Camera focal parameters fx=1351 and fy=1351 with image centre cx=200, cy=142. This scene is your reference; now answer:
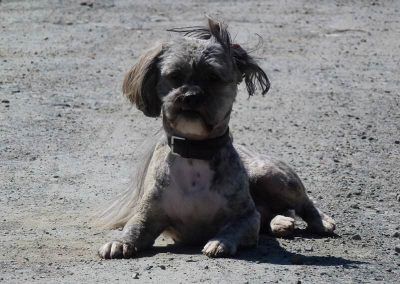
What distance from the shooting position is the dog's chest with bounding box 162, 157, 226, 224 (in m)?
8.81

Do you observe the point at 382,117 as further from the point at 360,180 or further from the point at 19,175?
the point at 19,175

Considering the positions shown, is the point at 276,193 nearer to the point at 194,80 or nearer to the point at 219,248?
the point at 219,248

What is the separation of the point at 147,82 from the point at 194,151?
56cm

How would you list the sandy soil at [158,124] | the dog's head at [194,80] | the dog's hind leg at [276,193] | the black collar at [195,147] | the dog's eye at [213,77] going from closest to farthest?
the sandy soil at [158,124], the dog's head at [194,80], the dog's eye at [213,77], the black collar at [195,147], the dog's hind leg at [276,193]

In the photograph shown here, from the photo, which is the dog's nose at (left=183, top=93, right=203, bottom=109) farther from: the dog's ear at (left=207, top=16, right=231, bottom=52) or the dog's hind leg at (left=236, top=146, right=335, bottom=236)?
the dog's hind leg at (left=236, top=146, right=335, bottom=236)

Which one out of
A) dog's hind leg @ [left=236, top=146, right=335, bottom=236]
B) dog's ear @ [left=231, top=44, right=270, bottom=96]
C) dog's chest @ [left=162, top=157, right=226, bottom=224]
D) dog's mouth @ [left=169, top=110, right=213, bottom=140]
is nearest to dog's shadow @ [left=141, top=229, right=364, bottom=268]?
dog's chest @ [left=162, top=157, right=226, bottom=224]

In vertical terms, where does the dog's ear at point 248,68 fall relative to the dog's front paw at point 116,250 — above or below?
above

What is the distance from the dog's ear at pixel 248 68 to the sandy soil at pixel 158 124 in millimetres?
283

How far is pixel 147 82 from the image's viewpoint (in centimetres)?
881

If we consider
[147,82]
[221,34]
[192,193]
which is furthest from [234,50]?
[192,193]

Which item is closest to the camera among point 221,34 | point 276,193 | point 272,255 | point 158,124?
point 272,255

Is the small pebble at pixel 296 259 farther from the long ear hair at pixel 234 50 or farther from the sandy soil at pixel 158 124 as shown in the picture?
the long ear hair at pixel 234 50

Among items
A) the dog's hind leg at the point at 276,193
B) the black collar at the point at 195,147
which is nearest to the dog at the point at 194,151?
the black collar at the point at 195,147

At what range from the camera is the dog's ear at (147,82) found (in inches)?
345
